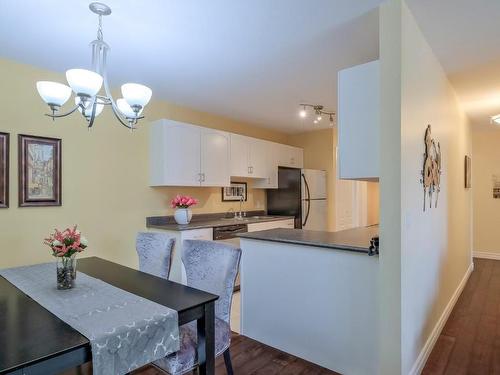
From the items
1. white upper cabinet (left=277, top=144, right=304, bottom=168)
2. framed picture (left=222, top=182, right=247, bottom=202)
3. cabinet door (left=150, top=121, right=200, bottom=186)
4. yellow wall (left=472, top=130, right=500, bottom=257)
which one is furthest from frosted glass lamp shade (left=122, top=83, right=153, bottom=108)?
yellow wall (left=472, top=130, right=500, bottom=257)

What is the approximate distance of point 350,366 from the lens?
214 cm

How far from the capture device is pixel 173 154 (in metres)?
3.72

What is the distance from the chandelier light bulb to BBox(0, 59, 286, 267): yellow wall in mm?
1331

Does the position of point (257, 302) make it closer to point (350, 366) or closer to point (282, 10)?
point (350, 366)

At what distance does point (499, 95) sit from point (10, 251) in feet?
17.2

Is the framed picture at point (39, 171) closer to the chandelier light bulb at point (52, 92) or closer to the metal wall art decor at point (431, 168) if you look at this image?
the chandelier light bulb at point (52, 92)

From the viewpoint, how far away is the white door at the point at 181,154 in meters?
3.67

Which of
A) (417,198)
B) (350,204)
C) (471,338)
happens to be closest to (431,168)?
(417,198)

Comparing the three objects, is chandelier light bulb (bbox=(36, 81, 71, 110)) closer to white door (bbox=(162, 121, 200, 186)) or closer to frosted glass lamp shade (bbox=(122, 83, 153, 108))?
frosted glass lamp shade (bbox=(122, 83, 153, 108))

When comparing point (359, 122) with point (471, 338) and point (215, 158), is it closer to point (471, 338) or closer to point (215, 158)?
point (471, 338)

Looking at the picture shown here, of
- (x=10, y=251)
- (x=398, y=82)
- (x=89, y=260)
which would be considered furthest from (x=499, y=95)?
(x=10, y=251)

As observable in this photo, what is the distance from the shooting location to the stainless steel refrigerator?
16.4 ft

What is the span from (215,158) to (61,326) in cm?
316

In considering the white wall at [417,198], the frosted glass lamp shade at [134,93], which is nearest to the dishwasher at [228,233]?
the white wall at [417,198]
